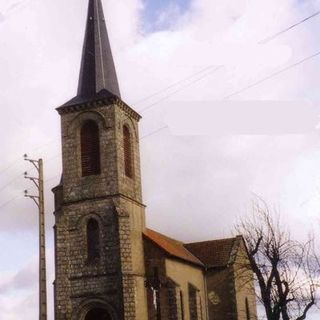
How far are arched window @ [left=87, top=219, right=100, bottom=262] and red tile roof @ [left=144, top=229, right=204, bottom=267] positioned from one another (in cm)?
317

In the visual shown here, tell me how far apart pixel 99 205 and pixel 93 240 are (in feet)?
6.80

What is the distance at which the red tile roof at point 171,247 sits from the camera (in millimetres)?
37219

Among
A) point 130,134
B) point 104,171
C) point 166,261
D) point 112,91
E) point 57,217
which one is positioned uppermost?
point 112,91

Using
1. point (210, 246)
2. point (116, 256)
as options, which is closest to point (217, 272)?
point (210, 246)

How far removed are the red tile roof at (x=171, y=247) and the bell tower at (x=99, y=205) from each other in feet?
4.26

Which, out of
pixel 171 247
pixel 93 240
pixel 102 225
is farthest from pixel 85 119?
pixel 171 247

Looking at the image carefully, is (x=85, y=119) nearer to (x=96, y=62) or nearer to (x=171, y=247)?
(x=96, y=62)

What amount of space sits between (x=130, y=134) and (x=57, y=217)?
23.3 feet

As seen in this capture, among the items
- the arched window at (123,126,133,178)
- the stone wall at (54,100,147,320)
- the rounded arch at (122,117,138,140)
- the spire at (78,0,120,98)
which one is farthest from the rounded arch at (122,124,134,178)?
the spire at (78,0,120,98)

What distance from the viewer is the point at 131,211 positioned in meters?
36.5

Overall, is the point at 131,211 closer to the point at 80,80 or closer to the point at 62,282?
the point at 62,282

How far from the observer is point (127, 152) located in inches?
1521

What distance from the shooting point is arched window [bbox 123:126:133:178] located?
1500 inches

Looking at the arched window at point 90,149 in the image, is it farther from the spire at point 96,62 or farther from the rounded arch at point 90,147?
the spire at point 96,62
